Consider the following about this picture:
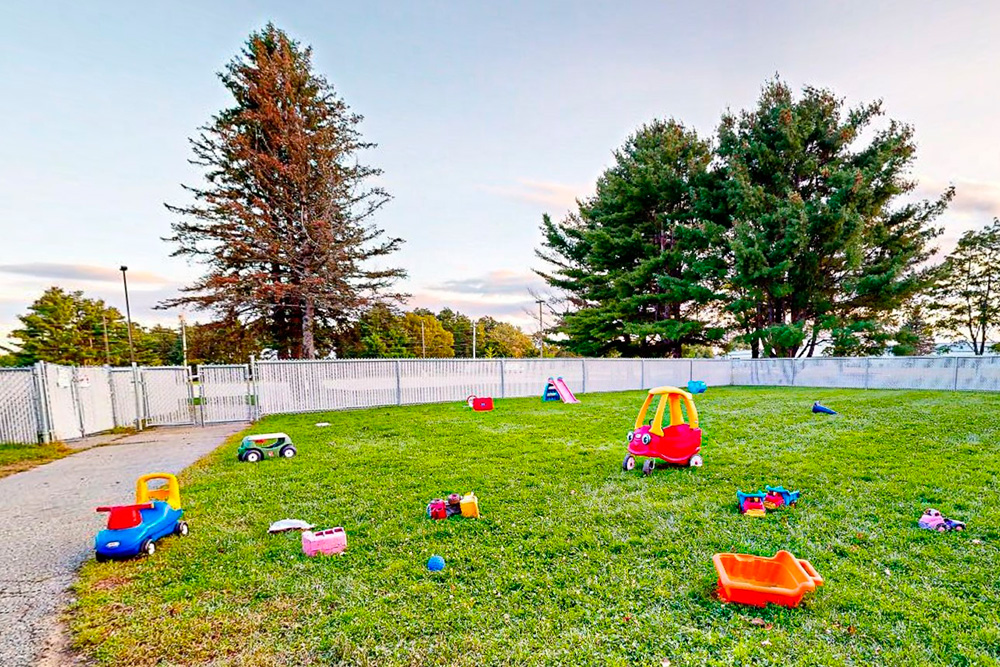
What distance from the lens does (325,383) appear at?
12398mm

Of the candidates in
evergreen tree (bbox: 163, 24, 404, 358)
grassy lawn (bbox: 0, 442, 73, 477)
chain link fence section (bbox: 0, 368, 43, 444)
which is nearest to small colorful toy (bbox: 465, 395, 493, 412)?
grassy lawn (bbox: 0, 442, 73, 477)

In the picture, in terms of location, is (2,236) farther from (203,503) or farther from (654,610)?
(654,610)

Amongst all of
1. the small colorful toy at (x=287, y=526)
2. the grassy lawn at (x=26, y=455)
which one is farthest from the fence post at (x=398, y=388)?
the small colorful toy at (x=287, y=526)

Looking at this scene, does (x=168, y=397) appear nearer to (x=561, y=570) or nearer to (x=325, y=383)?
(x=325, y=383)

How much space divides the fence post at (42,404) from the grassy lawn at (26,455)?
0.77ft

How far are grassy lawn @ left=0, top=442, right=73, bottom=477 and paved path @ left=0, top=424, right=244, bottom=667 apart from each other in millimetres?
279

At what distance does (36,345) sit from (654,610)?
175 feet

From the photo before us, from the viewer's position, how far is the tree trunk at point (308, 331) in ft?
59.4

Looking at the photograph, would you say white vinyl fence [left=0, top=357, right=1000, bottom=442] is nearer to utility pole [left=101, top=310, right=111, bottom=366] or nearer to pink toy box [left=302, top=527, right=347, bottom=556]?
pink toy box [left=302, top=527, right=347, bottom=556]

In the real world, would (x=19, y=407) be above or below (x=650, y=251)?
below

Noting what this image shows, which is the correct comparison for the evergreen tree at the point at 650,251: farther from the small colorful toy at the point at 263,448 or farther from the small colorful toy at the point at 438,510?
the small colorful toy at the point at 438,510

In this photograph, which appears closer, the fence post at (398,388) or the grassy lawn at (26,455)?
the grassy lawn at (26,455)

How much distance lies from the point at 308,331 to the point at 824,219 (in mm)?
23491

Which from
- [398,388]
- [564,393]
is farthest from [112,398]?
[564,393]
